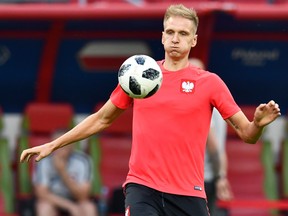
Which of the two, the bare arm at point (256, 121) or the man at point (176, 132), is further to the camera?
the man at point (176, 132)

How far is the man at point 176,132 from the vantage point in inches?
236

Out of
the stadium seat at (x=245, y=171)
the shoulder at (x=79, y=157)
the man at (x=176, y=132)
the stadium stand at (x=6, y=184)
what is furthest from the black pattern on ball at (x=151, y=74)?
the stadium seat at (x=245, y=171)

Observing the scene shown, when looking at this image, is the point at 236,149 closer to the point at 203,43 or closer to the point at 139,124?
the point at 203,43

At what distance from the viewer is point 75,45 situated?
11.4 m

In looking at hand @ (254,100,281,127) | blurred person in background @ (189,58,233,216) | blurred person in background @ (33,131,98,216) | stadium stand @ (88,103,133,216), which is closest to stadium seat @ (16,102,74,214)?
stadium stand @ (88,103,133,216)

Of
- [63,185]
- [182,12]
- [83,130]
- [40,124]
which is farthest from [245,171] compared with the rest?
[182,12]

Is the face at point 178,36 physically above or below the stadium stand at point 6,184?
above

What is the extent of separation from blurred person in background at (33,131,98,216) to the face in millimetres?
4206

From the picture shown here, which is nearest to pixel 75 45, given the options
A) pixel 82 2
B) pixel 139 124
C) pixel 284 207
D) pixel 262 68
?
pixel 82 2

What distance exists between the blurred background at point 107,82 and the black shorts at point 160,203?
4.66 meters

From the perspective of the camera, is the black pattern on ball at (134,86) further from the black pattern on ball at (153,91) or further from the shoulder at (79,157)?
the shoulder at (79,157)

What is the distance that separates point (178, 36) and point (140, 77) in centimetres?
37

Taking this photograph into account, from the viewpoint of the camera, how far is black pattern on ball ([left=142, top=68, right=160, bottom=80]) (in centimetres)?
593

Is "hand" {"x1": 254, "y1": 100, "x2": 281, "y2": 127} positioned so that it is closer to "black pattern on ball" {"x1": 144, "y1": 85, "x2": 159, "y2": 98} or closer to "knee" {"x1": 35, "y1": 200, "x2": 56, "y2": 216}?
"black pattern on ball" {"x1": 144, "y1": 85, "x2": 159, "y2": 98}
